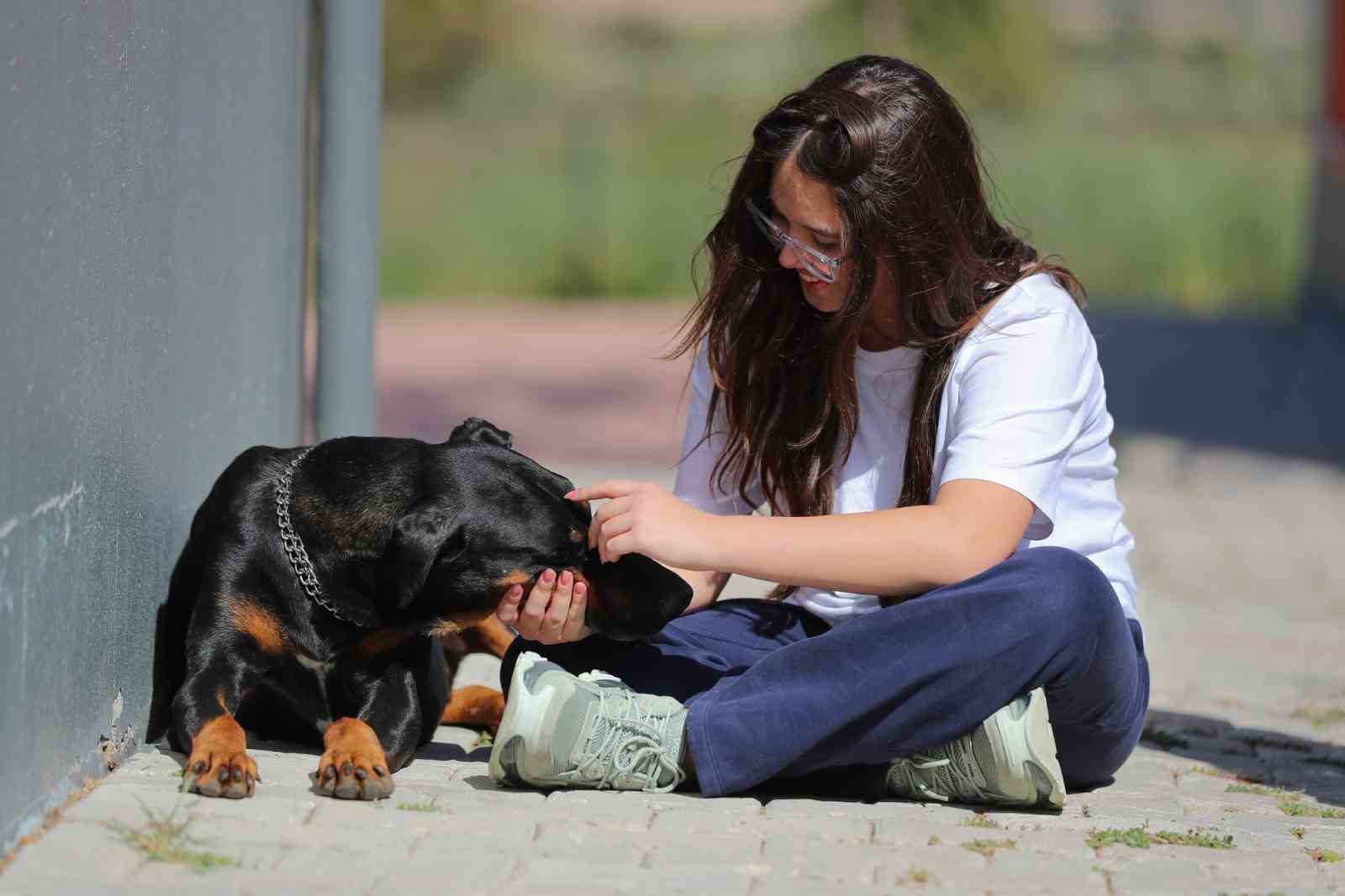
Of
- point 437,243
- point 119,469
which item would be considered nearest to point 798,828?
point 119,469

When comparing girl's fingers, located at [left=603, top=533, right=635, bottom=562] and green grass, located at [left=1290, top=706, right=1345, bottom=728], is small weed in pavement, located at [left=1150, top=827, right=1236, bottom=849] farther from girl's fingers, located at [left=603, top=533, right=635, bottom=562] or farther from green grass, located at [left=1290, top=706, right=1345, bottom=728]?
green grass, located at [left=1290, top=706, right=1345, bottom=728]

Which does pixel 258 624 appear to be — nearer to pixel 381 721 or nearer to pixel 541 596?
pixel 381 721

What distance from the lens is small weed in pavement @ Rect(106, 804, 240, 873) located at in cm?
269

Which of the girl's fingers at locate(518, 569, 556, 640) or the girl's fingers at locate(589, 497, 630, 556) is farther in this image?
the girl's fingers at locate(518, 569, 556, 640)

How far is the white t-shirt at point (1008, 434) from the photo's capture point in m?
3.29

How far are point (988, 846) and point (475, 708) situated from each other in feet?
5.28

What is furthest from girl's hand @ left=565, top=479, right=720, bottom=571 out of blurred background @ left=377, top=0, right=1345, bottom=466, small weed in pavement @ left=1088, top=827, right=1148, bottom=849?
blurred background @ left=377, top=0, right=1345, bottom=466

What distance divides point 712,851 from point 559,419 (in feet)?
31.4

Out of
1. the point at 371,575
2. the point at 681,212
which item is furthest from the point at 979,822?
the point at 681,212

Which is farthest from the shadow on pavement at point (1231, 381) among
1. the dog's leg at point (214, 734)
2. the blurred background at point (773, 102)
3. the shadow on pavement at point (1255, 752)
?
the dog's leg at point (214, 734)

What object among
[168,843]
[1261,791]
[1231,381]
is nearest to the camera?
[168,843]

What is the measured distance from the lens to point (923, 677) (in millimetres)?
3133

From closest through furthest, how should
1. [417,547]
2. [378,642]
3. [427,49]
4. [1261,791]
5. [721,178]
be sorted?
[417,547], [378,642], [1261,791], [721,178], [427,49]

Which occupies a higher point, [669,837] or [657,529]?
[657,529]
